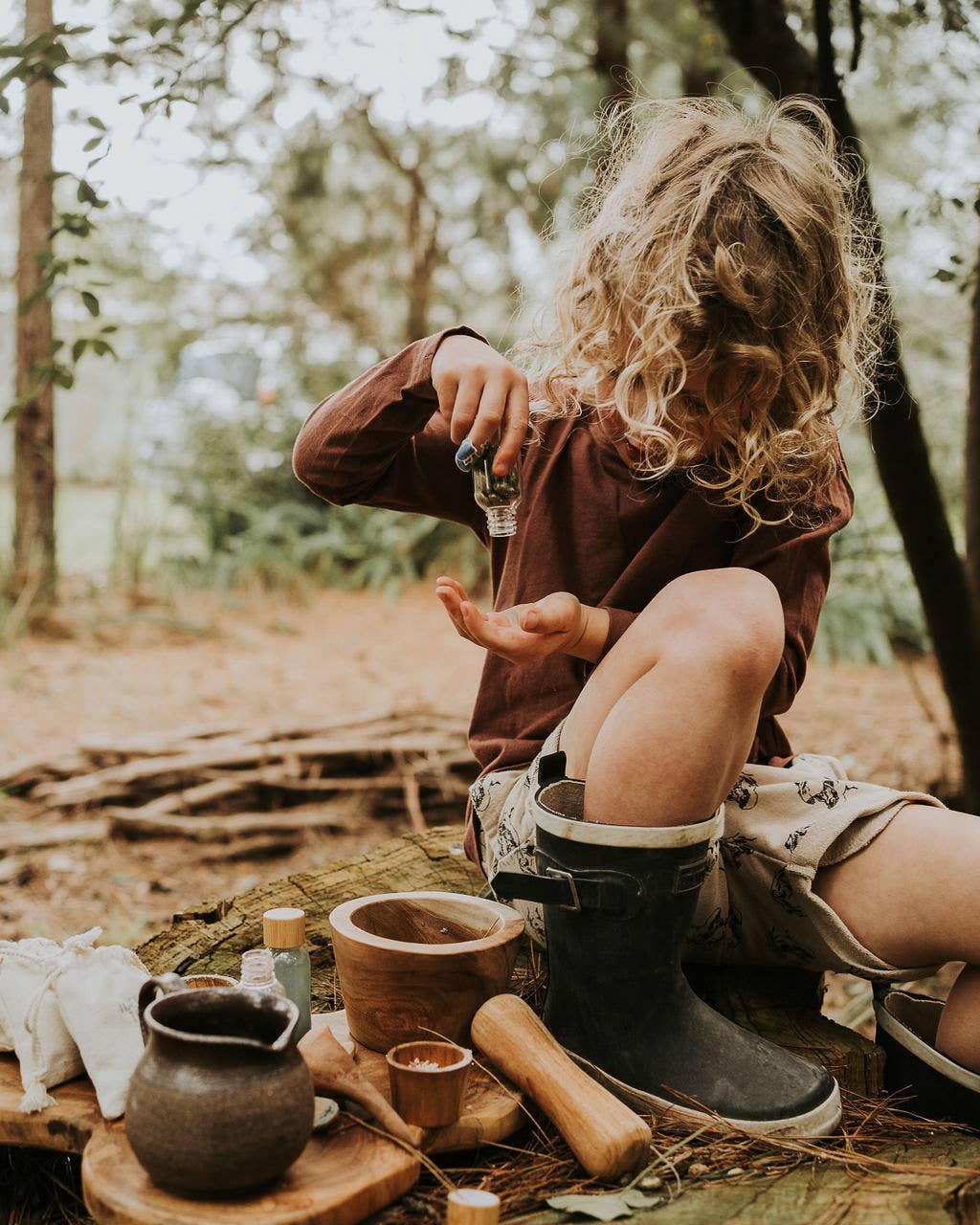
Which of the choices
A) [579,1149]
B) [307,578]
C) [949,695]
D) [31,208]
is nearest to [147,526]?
[307,578]

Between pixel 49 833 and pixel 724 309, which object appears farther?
pixel 49 833

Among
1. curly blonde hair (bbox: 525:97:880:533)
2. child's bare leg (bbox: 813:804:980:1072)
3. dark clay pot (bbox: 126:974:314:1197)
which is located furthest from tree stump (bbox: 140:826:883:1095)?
curly blonde hair (bbox: 525:97:880:533)

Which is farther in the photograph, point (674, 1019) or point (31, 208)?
point (31, 208)

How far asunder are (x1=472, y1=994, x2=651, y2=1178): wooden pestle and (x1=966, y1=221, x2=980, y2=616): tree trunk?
1993 mm

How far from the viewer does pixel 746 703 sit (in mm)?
1393

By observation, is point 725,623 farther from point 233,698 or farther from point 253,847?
point 233,698

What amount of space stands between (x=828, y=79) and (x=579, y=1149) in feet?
7.71

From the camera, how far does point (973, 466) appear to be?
2.97m

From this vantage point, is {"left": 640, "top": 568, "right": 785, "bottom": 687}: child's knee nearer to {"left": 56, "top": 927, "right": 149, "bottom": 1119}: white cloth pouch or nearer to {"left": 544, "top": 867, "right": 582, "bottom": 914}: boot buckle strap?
{"left": 544, "top": 867, "right": 582, "bottom": 914}: boot buckle strap

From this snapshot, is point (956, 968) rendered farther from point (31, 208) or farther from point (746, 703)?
point (31, 208)

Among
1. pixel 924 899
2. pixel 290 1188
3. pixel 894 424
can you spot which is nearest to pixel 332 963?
pixel 290 1188

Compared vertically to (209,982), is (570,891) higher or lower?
higher

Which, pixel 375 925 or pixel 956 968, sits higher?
pixel 375 925

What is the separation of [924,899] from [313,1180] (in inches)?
35.9
